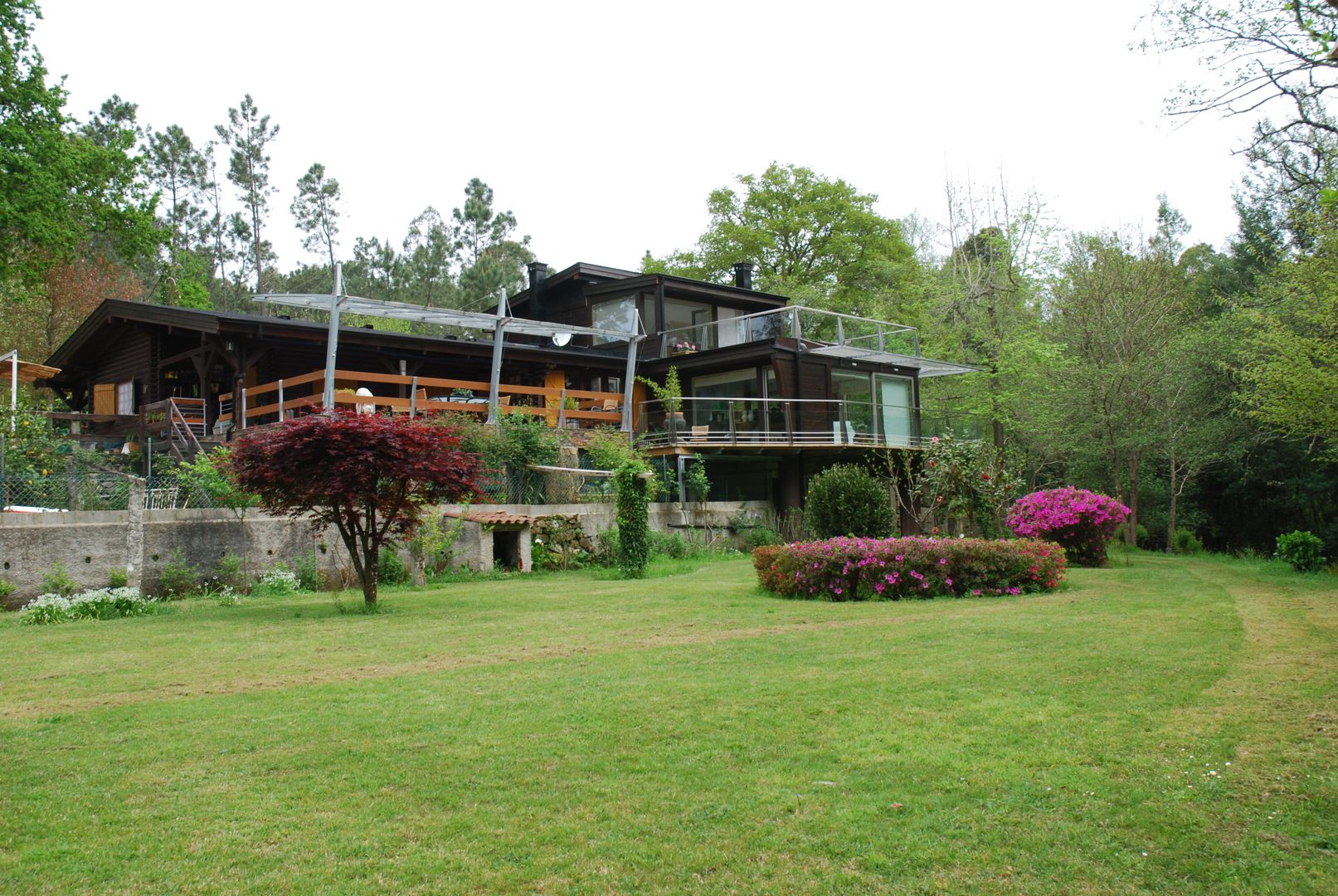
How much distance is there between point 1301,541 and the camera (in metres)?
18.0

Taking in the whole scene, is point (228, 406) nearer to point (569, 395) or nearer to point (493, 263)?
point (569, 395)

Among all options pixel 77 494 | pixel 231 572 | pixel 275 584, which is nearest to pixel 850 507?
pixel 275 584

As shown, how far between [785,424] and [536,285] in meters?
11.8

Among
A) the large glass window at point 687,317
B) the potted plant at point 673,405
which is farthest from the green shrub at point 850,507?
the large glass window at point 687,317

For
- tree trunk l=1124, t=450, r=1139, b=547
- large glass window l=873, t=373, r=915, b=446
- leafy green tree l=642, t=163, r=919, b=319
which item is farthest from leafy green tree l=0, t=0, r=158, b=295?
tree trunk l=1124, t=450, r=1139, b=547

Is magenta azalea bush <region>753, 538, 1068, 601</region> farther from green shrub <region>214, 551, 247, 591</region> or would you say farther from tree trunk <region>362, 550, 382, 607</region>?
green shrub <region>214, 551, 247, 591</region>

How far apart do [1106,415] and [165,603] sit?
86.4 feet

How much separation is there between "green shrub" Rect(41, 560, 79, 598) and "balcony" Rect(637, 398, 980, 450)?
14486mm

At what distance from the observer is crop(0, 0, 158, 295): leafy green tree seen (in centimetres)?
2347

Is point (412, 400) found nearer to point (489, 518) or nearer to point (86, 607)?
point (489, 518)

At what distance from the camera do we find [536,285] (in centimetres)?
3444

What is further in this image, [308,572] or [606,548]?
[606,548]

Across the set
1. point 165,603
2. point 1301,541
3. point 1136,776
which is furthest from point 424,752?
point 1301,541

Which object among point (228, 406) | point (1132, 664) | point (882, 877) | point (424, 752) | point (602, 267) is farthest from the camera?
point (602, 267)
